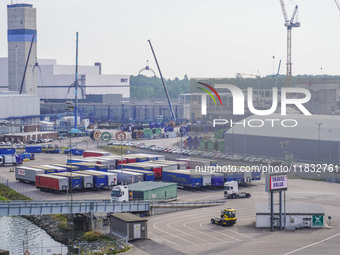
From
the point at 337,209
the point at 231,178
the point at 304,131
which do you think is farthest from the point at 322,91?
the point at 337,209

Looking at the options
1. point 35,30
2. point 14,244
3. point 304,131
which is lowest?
point 14,244

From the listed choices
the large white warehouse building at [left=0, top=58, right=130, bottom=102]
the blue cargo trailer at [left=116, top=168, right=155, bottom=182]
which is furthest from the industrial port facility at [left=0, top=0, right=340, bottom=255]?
the large white warehouse building at [left=0, top=58, right=130, bottom=102]

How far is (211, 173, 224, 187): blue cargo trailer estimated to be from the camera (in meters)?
38.7

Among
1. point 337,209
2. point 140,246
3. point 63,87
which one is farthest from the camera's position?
point 63,87

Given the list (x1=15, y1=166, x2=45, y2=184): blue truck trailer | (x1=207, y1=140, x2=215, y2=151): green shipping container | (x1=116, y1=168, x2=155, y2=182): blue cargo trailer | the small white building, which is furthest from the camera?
(x1=207, y1=140, x2=215, y2=151): green shipping container

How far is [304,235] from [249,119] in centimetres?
3289

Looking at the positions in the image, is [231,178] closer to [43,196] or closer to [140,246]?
[43,196]

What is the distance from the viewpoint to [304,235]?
85.4ft

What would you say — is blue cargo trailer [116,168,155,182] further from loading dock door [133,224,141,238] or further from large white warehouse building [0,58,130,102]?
large white warehouse building [0,58,130,102]

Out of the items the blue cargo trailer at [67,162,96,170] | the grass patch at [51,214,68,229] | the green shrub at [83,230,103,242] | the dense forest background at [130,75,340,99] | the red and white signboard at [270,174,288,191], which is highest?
the dense forest background at [130,75,340,99]

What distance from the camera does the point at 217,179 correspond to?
→ 38688mm

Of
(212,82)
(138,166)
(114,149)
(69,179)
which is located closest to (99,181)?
(69,179)

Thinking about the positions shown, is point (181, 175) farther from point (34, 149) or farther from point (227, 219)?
point (34, 149)

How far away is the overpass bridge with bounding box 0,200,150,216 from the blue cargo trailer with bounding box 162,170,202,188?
7.67 metres
